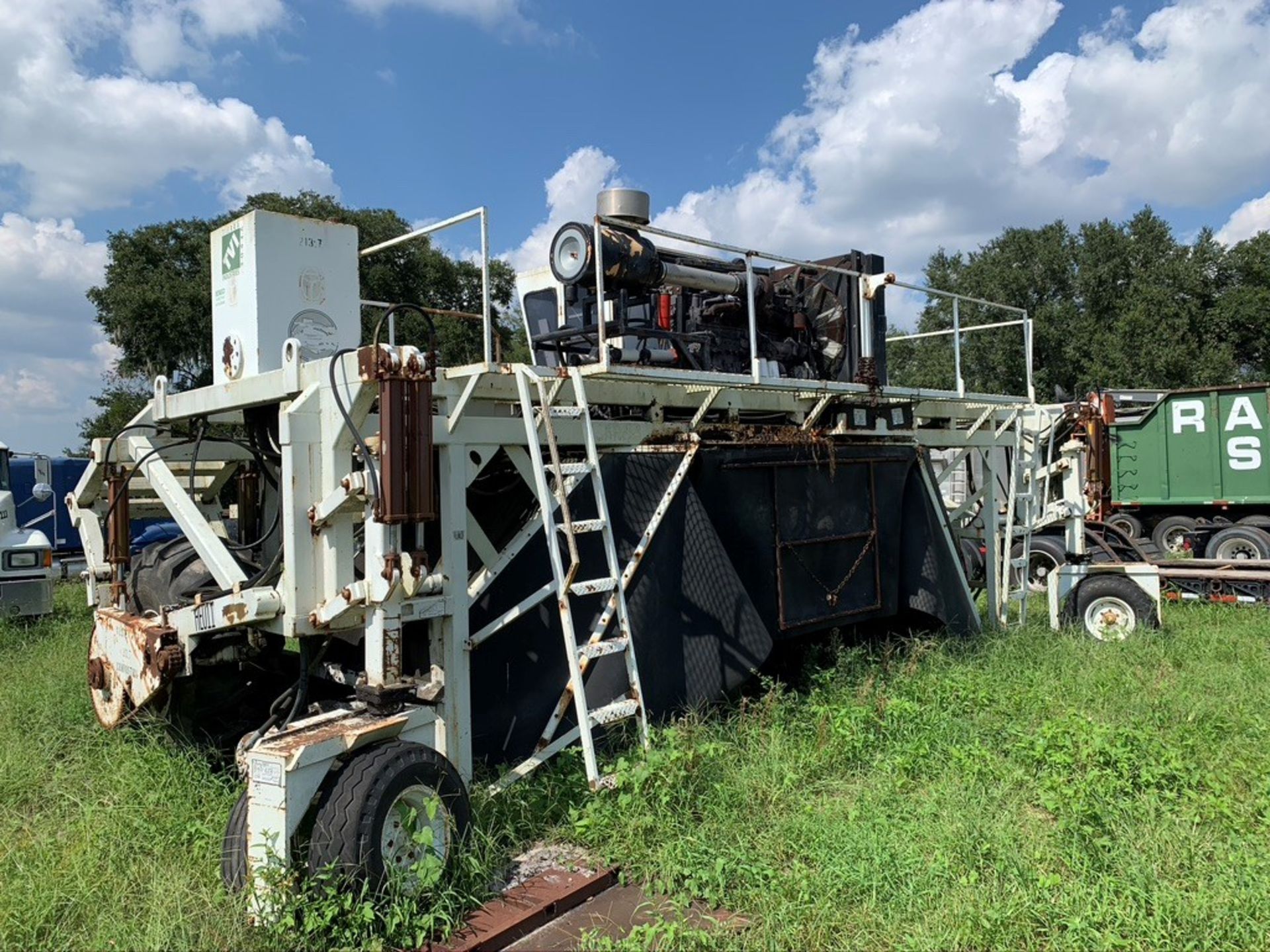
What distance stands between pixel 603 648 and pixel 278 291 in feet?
8.55

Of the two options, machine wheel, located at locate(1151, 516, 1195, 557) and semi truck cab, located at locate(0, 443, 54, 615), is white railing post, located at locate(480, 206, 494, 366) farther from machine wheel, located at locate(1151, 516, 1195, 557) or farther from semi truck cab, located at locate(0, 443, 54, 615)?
machine wheel, located at locate(1151, 516, 1195, 557)

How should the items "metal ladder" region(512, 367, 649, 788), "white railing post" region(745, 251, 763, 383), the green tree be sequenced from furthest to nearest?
1. the green tree
2. "white railing post" region(745, 251, 763, 383)
3. "metal ladder" region(512, 367, 649, 788)

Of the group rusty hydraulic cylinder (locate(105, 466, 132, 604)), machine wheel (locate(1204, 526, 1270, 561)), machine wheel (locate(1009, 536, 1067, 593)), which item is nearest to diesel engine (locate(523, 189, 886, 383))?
rusty hydraulic cylinder (locate(105, 466, 132, 604))

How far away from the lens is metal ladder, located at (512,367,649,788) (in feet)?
15.3

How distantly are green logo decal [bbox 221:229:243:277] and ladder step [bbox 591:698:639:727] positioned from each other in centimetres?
308

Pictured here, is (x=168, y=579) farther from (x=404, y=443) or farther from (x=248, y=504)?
(x=404, y=443)

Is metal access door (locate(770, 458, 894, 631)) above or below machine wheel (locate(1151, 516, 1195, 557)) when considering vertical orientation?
above

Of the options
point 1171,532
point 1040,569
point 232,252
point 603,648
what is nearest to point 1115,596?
point 1040,569

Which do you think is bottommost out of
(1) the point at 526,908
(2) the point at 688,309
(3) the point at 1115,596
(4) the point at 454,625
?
(1) the point at 526,908

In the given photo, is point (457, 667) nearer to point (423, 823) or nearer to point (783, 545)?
point (423, 823)

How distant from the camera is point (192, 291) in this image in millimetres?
25859

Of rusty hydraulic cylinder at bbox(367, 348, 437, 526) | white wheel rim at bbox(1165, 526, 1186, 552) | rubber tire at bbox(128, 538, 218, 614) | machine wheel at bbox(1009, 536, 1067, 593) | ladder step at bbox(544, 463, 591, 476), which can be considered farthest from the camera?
white wheel rim at bbox(1165, 526, 1186, 552)

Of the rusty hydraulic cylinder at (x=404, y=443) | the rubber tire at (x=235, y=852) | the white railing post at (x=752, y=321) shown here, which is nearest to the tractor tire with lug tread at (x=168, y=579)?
the rubber tire at (x=235, y=852)

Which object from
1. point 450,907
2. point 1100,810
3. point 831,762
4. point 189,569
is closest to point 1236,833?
point 1100,810
